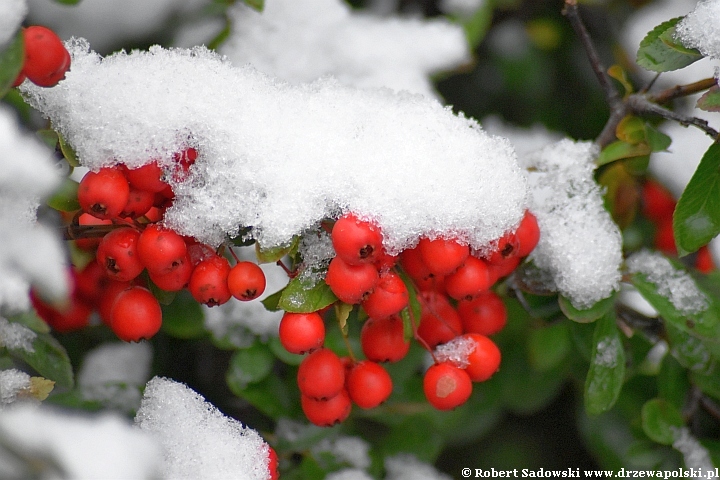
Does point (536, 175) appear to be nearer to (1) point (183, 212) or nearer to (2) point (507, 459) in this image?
(1) point (183, 212)

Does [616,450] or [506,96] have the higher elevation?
[506,96]

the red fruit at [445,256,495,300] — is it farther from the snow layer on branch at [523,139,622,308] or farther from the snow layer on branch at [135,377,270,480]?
the snow layer on branch at [135,377,270,480]

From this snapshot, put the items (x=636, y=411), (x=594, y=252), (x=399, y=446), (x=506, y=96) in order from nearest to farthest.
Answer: (x=594, y=252) → (x=399, y=446) → (x=636, y=411) → (x=506, y=96)

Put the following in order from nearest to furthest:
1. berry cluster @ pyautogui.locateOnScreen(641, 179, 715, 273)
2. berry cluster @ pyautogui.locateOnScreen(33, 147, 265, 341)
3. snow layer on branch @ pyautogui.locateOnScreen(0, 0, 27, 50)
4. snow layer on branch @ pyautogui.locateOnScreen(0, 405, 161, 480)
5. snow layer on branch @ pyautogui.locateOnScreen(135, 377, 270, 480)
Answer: snow layer on branch @ pyautogui.locateOnScreen(0, 405, 161, 480) → snow layer on branch @ pyautogui.locateOnScreen(0, 0, 27, 50) → berry cluster @ pyautogui.locateOnScreen(33, 147, 265, 341) → snow layer on branch @ pyautogui.locateOnScreen(135, 377, 270, 480) → berry cluster @ pyautogui.locateOnScreen(641, 179, 715, 273)

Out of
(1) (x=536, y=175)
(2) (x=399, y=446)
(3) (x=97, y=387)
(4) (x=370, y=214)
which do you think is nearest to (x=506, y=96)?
(1) (x=536, y=175)

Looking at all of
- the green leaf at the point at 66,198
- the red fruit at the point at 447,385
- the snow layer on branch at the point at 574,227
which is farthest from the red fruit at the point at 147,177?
the snow layer on branch at the point at 574,227

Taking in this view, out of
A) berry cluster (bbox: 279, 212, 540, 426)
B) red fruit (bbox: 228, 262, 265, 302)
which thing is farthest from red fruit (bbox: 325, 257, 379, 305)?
red fruit (bbox: 228, 262, 265, 302)

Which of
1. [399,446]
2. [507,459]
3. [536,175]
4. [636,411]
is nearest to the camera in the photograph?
[536,175]

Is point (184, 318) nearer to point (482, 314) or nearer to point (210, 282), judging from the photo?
point (210, 282)
